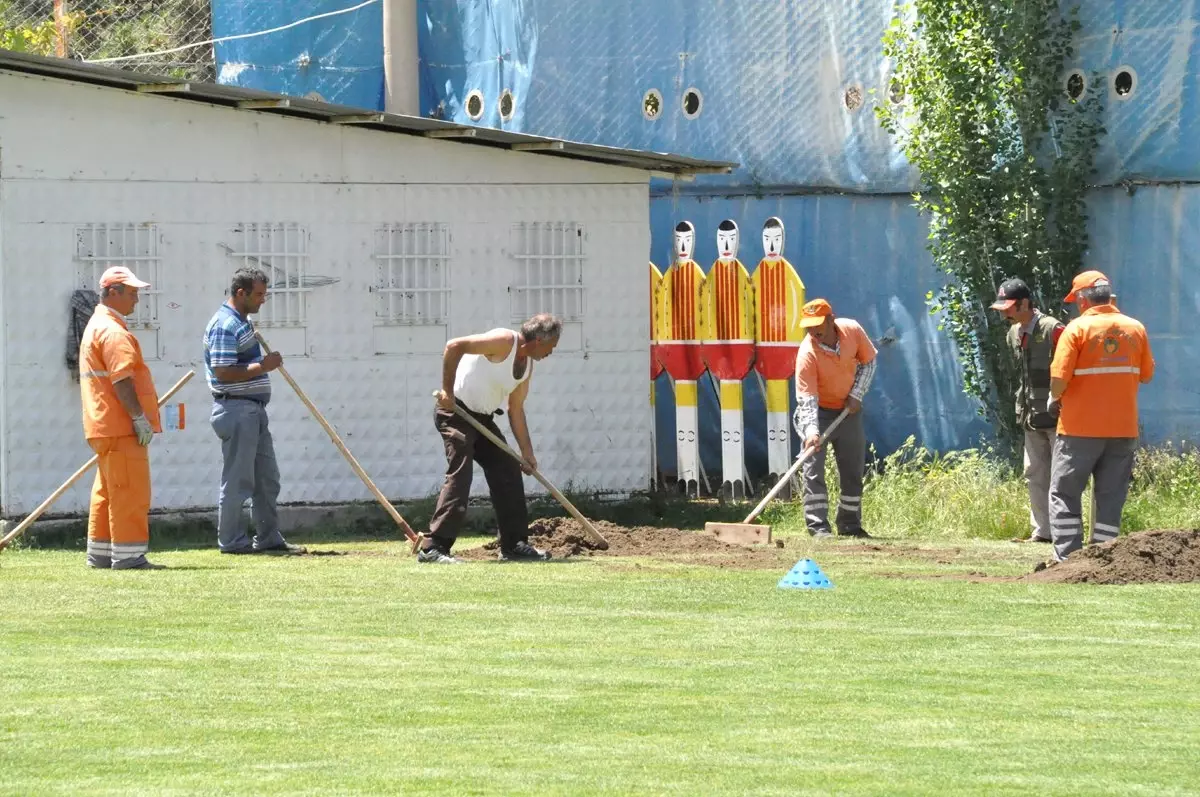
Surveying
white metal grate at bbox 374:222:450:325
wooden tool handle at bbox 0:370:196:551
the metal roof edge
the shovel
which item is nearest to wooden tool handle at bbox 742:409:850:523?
the shovel

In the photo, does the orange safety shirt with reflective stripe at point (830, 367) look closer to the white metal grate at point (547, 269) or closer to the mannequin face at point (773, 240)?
the white metal grate at point (547, 269)

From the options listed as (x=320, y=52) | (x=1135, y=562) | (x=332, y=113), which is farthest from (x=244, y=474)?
(x=320, y=52)

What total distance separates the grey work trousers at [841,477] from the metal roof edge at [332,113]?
3.01 metres

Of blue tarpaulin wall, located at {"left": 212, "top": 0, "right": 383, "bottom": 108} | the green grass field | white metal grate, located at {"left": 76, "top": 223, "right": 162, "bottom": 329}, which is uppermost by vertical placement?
blue tarpaulin wall, located at {"left": 212, "top": 0, "right": 383, "bottom": 108}

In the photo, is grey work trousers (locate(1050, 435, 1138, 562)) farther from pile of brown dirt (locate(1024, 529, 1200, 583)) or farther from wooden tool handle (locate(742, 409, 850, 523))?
wooden tool handle (locate(742, 409, 850, 523))

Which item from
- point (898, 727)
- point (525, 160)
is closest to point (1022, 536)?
point (525, 160)

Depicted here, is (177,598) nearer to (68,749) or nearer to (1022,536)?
(68,749)

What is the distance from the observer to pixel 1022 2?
56.1 feet

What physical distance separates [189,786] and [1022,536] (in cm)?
1029

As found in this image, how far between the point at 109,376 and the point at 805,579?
4.65 meters

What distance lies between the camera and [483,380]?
1334 cm

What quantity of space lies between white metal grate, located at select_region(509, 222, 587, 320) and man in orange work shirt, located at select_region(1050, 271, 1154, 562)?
5574 mm

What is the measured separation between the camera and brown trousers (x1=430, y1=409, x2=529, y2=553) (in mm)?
13344

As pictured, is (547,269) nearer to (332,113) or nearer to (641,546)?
(332,113)
